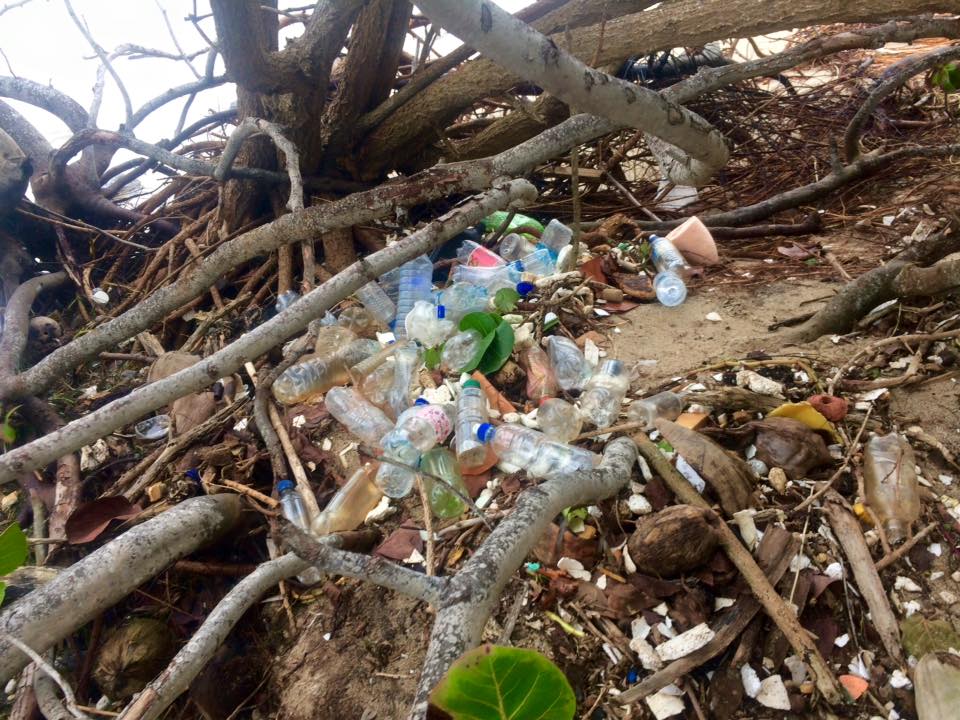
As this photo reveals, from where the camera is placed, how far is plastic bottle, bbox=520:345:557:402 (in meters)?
2.13

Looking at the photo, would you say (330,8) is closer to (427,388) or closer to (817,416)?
(427,388)

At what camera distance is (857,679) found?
121cm

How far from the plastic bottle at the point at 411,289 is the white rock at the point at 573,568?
4.39 feet

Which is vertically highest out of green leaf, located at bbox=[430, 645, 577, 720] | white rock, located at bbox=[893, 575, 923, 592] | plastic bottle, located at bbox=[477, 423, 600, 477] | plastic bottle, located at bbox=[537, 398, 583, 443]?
green leaf, located at bbox=[430, 645, 577, 720]

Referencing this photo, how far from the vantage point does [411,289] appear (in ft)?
9.01

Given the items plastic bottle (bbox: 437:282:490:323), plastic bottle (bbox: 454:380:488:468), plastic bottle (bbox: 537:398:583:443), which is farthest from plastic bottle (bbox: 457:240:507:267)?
plastic bottle (bbox: 537:398:583:443)

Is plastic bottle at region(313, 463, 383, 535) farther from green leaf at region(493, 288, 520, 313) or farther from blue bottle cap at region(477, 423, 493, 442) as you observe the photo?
green leaf at region(493, 288, 520, 313)

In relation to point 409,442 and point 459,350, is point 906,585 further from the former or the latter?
point 459,350

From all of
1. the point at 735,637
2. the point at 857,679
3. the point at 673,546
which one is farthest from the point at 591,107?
the point at 857,679

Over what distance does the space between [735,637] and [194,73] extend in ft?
11.2

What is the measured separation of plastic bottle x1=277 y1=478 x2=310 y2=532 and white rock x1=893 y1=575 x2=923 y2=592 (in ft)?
5.23

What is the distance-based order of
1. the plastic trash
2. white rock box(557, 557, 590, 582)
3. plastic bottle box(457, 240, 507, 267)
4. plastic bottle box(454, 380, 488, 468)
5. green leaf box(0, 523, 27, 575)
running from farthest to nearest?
plastic bottle box(457, 240, 507, 267), the plastic trash, plastic bottle box(454, 380, 488, 468), white rock box(557, 557, 590, 582), green leaf box(0, 523, 27, 575)

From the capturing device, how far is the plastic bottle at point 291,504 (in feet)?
6.31

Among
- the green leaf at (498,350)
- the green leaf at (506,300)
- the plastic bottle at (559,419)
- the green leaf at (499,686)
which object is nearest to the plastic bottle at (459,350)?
the green leaf at (498,350)
